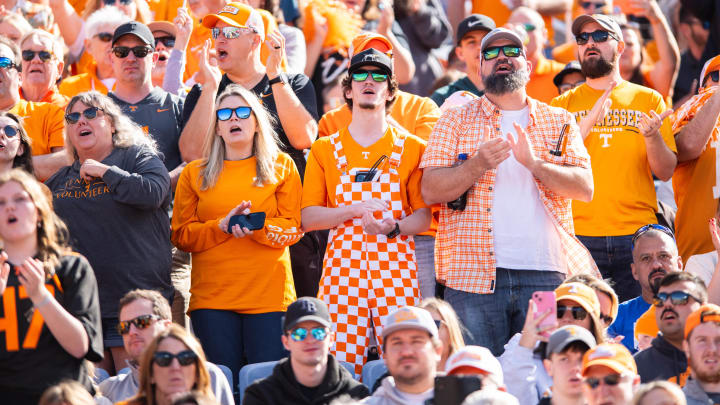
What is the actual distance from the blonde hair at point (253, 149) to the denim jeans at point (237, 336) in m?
0.83

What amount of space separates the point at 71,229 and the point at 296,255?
1601mm

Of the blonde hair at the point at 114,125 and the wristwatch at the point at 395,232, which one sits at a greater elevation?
the blonde hair at the point at 114,125

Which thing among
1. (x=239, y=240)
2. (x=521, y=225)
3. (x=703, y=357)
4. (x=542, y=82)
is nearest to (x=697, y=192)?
(x=542, y=82)

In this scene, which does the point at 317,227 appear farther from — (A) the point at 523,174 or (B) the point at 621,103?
(B) the point at 621,103

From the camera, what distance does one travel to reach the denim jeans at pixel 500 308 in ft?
22.7

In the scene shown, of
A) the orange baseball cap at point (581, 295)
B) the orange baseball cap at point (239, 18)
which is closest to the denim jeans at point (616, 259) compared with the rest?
the orange baseball cap at point (581, 295)

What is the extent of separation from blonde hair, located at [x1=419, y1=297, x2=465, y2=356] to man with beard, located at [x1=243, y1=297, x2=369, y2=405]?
0.62m

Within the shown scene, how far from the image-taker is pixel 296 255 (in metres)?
8.05

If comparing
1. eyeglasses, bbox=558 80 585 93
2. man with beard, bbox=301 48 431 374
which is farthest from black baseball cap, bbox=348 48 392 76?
eyeglasses, bbox=558 80 585 93

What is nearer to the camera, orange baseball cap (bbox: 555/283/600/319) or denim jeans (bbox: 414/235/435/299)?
orange baseball cap (bbox: 555/283/600/319)

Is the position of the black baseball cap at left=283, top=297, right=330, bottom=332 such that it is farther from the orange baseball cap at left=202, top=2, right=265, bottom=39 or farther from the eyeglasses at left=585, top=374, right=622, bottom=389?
the orange baseball cap at left=202, top=2, right=265, bottom=39

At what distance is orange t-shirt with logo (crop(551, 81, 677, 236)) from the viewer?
315 inches

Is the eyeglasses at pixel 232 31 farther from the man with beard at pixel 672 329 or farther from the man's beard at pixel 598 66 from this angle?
the man with beard at pixel 672 329

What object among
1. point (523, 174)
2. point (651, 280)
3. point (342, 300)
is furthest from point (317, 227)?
point (651, 280)
